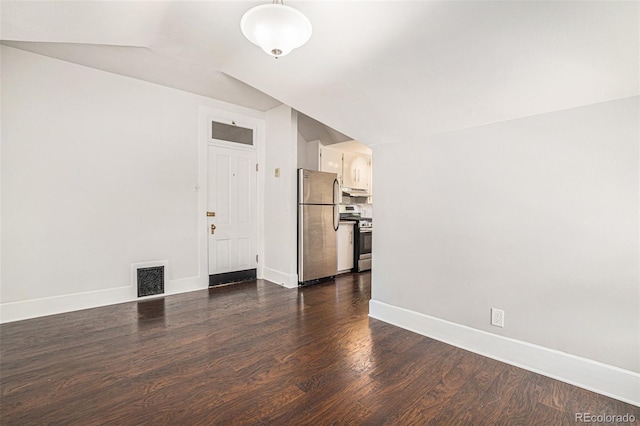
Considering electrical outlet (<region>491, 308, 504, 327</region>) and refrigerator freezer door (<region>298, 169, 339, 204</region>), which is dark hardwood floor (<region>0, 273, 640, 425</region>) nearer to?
electrical outlet (<region>491, 308, 504, 327</region>)

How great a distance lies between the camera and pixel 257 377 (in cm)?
198

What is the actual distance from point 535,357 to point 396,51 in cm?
228

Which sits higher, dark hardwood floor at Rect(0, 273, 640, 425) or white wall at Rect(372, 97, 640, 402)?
white wall at Rect(372, 97, 640, 402)

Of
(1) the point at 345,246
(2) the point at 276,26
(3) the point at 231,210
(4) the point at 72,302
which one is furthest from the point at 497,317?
(4) the point at 72,302

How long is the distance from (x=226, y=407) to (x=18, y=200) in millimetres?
2992

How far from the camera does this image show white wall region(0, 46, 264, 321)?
292 centimetres

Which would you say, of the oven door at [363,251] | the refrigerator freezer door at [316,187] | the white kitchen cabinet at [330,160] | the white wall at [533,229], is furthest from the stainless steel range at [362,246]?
the white wall at [533,229]

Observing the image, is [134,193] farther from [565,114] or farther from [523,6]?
[565,114]

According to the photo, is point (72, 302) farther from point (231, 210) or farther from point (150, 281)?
point (231, 210)

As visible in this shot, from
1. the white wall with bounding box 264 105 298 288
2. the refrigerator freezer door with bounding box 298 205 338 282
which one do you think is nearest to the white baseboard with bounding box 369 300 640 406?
the refrigerator freezer door with bounding box 298 205 338 282

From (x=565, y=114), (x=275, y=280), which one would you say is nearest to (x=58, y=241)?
(x=275, y=280)

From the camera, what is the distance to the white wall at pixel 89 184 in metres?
2.92

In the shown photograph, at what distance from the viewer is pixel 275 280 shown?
14.7 ft

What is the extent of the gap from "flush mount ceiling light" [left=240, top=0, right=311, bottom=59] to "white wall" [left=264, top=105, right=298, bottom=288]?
2.77 metres
